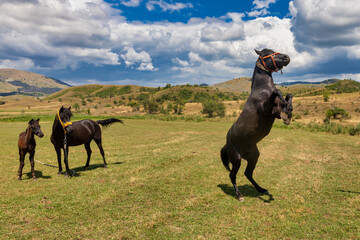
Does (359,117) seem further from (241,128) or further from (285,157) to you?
(241,128)

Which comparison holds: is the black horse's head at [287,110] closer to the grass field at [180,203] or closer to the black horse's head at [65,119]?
the grass field at [180,203]

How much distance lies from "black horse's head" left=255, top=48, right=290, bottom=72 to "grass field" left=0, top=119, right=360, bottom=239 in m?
3.77

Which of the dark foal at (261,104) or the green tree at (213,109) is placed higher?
the dark foal at (261,104)

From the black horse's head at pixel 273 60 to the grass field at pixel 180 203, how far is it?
3770 mm

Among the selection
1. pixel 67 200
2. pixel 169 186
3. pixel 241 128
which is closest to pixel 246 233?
pixel 241 128

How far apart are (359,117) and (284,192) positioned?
4087 cm

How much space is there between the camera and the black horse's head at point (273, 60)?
17.2ft

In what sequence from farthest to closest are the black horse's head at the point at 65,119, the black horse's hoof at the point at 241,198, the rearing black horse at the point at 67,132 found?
1. the rearing black horse at the point at 67,132
2. the black horse's head at the point at 65,119
3. the black horse's hoof at the point at 241,198

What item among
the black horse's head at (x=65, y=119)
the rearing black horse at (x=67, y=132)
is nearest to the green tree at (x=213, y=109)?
the rearing black horse at (x=67, y=132)

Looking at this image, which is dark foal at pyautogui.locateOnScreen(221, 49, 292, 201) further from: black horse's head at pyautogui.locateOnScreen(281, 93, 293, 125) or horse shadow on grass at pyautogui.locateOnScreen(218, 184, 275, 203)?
horse shadow on grass at pyautogui.locateOnScreen(218, 184, 275, 203)

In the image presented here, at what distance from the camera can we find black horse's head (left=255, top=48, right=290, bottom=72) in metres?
5.23

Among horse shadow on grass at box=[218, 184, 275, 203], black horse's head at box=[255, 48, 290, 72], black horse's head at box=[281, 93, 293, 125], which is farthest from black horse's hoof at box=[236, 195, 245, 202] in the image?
black horse's head at box=[255, 48, 290, 72]

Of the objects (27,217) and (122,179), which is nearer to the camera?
(27,217)

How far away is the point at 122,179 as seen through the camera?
8664 mm
